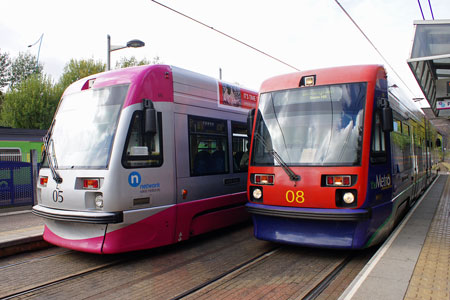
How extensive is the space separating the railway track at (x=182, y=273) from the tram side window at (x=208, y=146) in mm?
1480

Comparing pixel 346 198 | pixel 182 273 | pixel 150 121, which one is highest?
pixel 150 121

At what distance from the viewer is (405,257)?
522 centimetres

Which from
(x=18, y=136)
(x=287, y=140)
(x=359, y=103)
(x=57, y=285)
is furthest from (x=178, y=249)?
(x=18, y=136)

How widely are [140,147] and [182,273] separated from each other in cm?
199

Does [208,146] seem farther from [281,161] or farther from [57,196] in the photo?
[57,196]

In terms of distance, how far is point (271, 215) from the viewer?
6.02 m

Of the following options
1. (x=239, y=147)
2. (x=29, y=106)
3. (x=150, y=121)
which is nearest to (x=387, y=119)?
(x=239, y=147)

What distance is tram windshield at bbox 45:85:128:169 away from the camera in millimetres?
5812

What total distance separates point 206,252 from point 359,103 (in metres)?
3.56

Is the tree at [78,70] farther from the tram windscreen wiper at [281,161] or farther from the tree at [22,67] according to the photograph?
the tram windscreen wiper at [281,161]

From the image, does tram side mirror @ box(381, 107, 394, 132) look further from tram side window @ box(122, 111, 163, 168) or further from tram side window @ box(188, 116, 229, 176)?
tram side window @ box(122, 111, 163, 168)

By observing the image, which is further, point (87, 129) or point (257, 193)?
point (257, 193)

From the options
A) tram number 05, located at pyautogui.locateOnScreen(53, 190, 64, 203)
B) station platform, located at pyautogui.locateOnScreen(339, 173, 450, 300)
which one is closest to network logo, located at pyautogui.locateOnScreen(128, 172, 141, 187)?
tram number 05, located at pyautogui.locateOnScreen(53, 190, 64, 203)

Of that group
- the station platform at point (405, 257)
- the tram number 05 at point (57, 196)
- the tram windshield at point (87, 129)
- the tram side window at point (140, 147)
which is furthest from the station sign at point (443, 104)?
the tram number 05 at point (57, 196)
